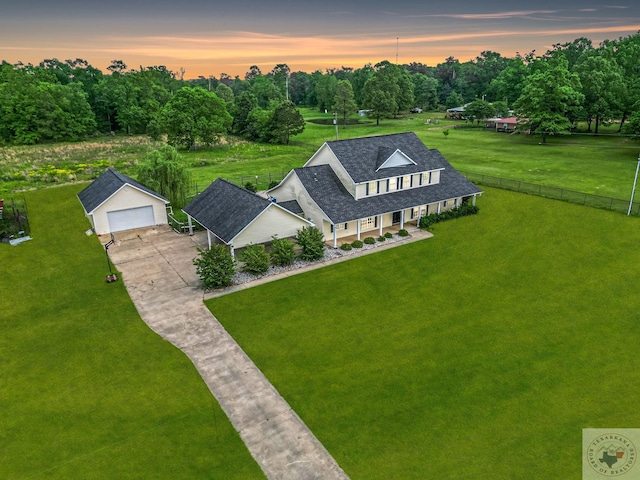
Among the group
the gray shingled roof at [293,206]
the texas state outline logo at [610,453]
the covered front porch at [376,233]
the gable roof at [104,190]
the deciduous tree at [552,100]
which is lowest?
the texas state outline logo at [610,453]

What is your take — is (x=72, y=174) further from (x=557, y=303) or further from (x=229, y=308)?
(x=557, y=303)

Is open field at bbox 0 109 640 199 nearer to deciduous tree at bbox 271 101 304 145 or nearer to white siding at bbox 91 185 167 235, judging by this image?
deciduous tree at bbox 271 101 304 145

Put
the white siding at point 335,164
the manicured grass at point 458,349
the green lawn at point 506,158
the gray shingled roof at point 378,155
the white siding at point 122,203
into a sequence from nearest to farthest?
the manicured grass at point 458,349
the white siding at point 335,164
the gray shingled roof at point 378,155
the white siding at point 122,203
the green lawn at point 506,158

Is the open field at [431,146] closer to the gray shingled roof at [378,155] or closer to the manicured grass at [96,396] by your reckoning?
the gray shingled roof at [378,155]

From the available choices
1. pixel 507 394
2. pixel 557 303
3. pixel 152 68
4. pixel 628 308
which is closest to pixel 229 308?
pixel 507 394

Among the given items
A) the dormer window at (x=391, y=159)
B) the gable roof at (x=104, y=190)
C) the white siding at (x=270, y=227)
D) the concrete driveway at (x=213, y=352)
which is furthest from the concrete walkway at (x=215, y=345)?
the dormer window at (x=391, y=159)

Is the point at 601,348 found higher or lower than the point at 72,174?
lower
